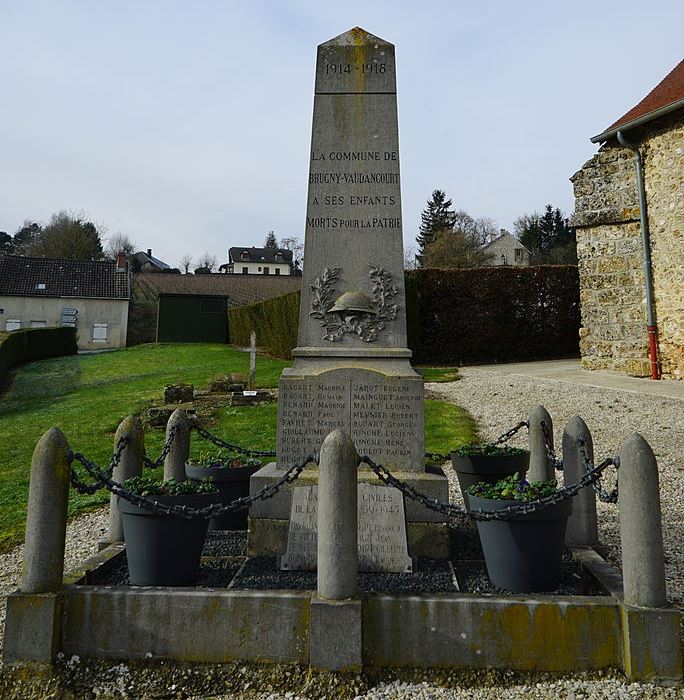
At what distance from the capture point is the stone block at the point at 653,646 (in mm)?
2504

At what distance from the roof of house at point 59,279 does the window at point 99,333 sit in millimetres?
1738

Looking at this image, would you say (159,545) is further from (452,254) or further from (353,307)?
(452,254)

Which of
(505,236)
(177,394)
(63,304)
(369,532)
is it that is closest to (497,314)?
(177,394)

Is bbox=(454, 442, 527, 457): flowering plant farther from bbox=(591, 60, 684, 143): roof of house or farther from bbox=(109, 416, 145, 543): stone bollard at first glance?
bbox=(591, 60, 684, 143): roof of house

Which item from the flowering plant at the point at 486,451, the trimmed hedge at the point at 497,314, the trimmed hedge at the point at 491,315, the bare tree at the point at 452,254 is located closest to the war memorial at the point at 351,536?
the flowering plant at the point at 486,451

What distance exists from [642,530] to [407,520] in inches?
61.9

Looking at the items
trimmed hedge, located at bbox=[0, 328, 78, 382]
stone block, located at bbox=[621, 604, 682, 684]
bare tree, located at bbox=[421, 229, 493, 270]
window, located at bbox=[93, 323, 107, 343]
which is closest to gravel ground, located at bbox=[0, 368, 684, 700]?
stone block, located at bbox=[621, 604, 682, 684]

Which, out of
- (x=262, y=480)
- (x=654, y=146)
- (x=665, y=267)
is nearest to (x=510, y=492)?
(x=262, y=480)

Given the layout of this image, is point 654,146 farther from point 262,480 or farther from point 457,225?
point 457,225

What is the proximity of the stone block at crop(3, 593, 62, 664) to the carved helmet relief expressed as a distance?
2512 mm

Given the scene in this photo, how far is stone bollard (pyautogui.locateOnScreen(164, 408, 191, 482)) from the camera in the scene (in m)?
4.62

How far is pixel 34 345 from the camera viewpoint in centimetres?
2528

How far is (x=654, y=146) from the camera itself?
12.5 meters

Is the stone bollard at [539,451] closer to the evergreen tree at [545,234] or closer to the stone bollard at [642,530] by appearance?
the stone bollard at [642,530]
